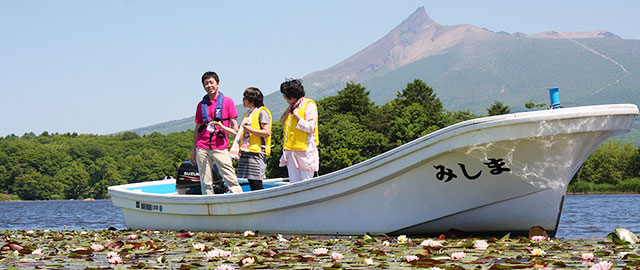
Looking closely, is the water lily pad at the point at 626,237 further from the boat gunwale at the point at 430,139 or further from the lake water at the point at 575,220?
the lake water at the point at 575,220

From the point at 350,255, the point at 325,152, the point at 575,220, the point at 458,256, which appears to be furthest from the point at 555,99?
the point at 325,152

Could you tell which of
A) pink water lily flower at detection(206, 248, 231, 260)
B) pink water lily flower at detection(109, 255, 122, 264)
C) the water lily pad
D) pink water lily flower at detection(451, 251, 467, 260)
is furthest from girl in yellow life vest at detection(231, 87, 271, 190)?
the water lily pad

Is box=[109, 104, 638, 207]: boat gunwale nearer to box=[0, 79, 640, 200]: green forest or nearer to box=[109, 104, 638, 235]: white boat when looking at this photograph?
box=[109, 104, 638, 235]: white boat

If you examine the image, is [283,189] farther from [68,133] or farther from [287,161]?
[68,133]

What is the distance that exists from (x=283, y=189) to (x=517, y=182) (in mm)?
2882

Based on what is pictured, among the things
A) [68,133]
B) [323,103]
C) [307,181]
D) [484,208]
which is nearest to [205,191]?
[307,181]

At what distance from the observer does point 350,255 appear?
19.5 ft

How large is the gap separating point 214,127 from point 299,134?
1.29m

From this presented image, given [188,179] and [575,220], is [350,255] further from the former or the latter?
[575,220]

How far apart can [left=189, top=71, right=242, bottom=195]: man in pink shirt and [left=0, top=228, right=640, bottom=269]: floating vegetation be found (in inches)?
68.1

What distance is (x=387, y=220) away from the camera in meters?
7.80

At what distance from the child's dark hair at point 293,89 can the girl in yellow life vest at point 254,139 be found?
1.34 feet

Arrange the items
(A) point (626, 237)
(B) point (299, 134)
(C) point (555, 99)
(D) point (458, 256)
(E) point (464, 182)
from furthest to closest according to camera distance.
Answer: (B) point (299, 134) < (E) point (464, 182) < (C) point (555, 99) < (A) point (626, 237) < (D) point (458, 256)

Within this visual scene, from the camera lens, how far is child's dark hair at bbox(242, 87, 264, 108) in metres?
9.27
